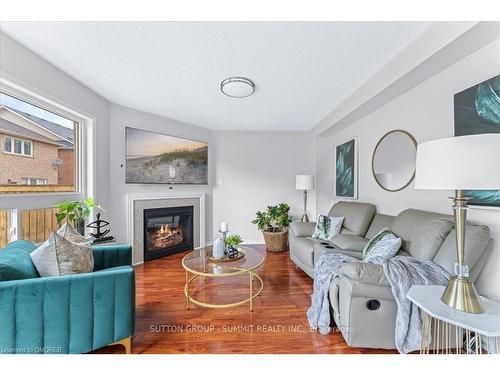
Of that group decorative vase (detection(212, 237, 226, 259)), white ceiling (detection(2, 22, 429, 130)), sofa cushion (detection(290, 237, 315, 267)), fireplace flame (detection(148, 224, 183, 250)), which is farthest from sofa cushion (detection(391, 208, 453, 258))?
fireplace flame (detection(148, 224, 183, 250))

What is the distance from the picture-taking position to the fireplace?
10.7 ft

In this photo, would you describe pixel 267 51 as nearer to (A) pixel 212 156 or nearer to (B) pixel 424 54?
(B) pixel 424 54

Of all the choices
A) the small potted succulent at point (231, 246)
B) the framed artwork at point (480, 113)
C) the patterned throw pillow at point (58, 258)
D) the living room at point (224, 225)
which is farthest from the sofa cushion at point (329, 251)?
the patterned throw pillow at point (58, 258)

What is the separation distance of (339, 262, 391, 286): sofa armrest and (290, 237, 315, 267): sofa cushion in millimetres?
1035

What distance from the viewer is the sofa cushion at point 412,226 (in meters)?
1.70

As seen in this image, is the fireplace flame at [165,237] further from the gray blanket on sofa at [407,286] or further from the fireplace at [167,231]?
the gray blanket on sofa at [407,286]

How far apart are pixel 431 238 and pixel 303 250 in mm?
1286

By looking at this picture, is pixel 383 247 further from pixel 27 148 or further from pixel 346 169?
pixel 27 148

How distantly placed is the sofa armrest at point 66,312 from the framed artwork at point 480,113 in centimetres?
245

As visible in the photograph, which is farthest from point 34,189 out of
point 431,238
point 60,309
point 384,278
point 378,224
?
point 378,224

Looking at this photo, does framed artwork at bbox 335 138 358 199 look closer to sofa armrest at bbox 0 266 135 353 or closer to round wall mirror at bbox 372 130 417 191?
round wall mirror at bbox 372 130 417 191
